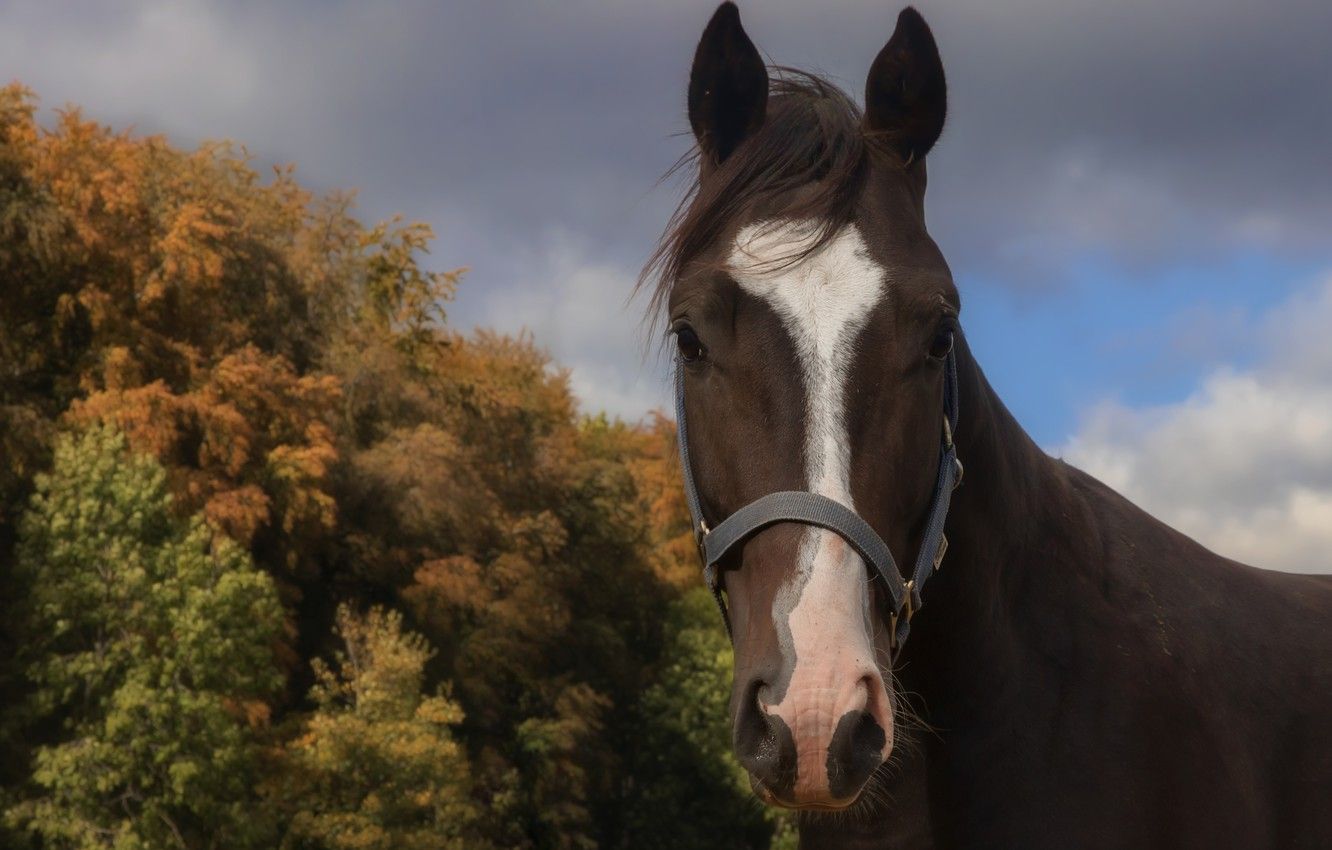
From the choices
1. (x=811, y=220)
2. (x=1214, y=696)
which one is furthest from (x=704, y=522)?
(x=1214, y=696)

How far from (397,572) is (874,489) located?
129 ft

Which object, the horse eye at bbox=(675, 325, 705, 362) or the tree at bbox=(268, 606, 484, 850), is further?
the tree at bbox=(268, 606, 484, 850)

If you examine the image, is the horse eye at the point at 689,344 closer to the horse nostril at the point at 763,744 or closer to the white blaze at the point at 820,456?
the white blaze at the point at 820,456

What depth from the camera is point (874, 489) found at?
10.8ft

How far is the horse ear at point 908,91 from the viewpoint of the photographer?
3.84 m

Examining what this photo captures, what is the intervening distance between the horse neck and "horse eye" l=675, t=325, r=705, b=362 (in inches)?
31.0

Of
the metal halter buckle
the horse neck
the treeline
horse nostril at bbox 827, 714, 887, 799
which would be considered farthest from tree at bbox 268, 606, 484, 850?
horse nostril at bbox 827, 714, 887, 799

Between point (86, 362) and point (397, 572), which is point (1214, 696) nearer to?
point (86, 362)

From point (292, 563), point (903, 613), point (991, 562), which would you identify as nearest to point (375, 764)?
point (292, 563)

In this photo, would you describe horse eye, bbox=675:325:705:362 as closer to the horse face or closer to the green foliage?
the horse face

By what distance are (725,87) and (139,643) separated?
96.0ft

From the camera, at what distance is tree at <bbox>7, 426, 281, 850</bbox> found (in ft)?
97.2

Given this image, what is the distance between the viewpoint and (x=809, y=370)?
10.9 ft

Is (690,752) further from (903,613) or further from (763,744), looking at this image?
(763,744)
